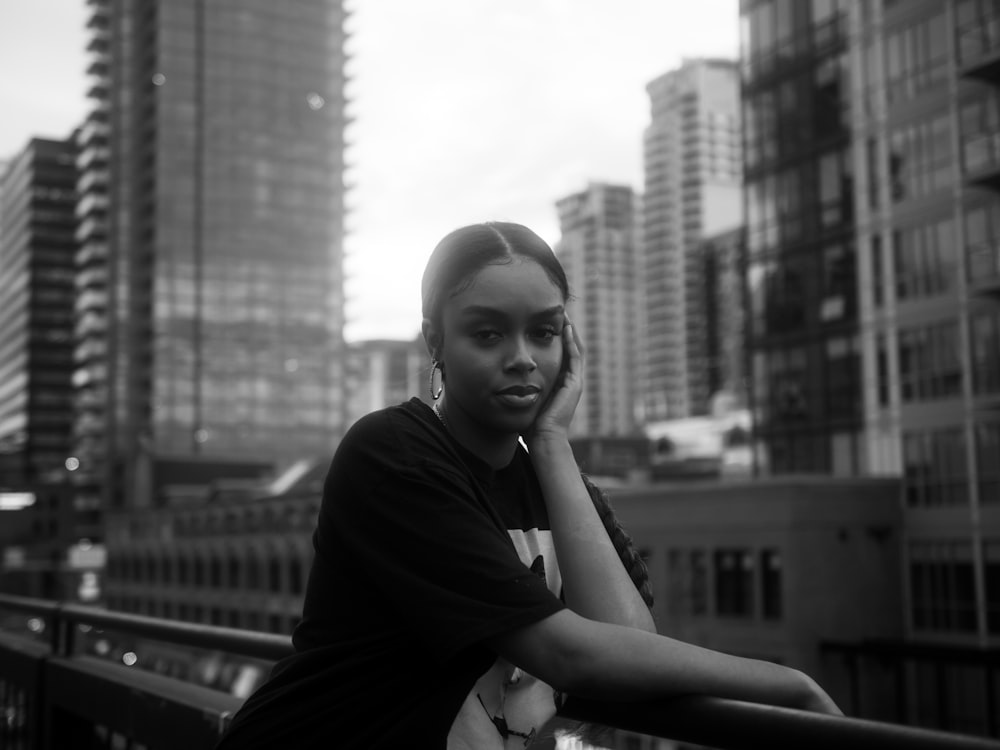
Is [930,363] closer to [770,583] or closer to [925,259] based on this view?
[925,259]

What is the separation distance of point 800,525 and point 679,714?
25820mm

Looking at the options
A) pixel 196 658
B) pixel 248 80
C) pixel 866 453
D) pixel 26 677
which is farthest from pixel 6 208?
pixel 26 677

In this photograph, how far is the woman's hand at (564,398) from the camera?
2.18 metres

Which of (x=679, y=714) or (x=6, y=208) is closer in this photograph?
(x=679, y=714)

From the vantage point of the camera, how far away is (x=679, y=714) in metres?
1.77

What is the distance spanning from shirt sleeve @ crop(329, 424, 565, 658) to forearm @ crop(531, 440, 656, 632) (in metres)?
0.15

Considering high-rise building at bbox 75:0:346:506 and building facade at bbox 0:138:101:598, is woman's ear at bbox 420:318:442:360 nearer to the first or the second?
high-rise building at bbox 75:0:346:506

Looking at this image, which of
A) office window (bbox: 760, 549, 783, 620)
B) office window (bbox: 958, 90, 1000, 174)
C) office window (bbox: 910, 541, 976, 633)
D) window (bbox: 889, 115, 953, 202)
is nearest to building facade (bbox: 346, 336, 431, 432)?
window (bbox: 889, 115, 953, 202)

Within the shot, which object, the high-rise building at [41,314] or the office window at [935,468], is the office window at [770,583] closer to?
the office window at [935,468]

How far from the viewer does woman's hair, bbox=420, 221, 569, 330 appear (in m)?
2.04

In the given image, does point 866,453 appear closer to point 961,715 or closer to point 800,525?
point 800,525

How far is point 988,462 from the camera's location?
2656 cm

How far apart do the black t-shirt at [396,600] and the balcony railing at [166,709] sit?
0.28 metres

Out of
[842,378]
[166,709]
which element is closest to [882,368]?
[842,378]
